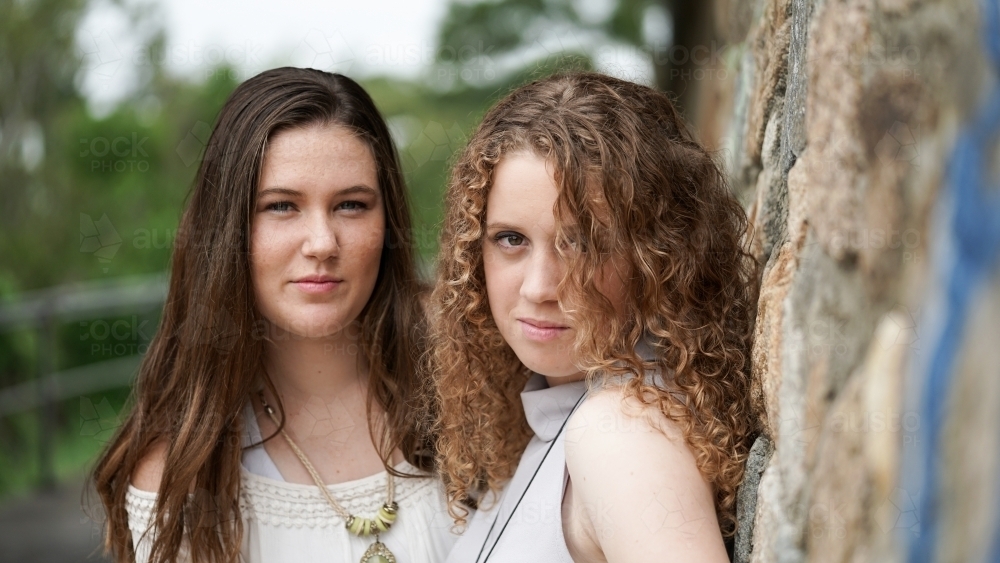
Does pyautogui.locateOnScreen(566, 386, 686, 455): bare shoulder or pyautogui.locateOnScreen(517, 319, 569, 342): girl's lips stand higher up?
pyautogui.locateOnScreen(517, 319, 569, 342): girl's lips

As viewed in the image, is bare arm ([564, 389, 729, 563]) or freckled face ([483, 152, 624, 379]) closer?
bare arm ([564, 389, 729, 563])

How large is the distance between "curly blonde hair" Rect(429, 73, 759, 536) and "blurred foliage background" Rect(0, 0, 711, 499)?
4137mm

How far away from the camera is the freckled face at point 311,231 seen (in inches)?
86.2

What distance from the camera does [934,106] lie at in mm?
978

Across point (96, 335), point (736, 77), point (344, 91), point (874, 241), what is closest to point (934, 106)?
point (874, 241)

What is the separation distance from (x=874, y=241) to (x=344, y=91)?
1.59m

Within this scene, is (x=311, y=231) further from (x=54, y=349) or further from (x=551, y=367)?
(x=54, y=349)

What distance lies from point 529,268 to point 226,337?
936mm

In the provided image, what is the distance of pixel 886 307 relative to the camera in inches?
41.6
